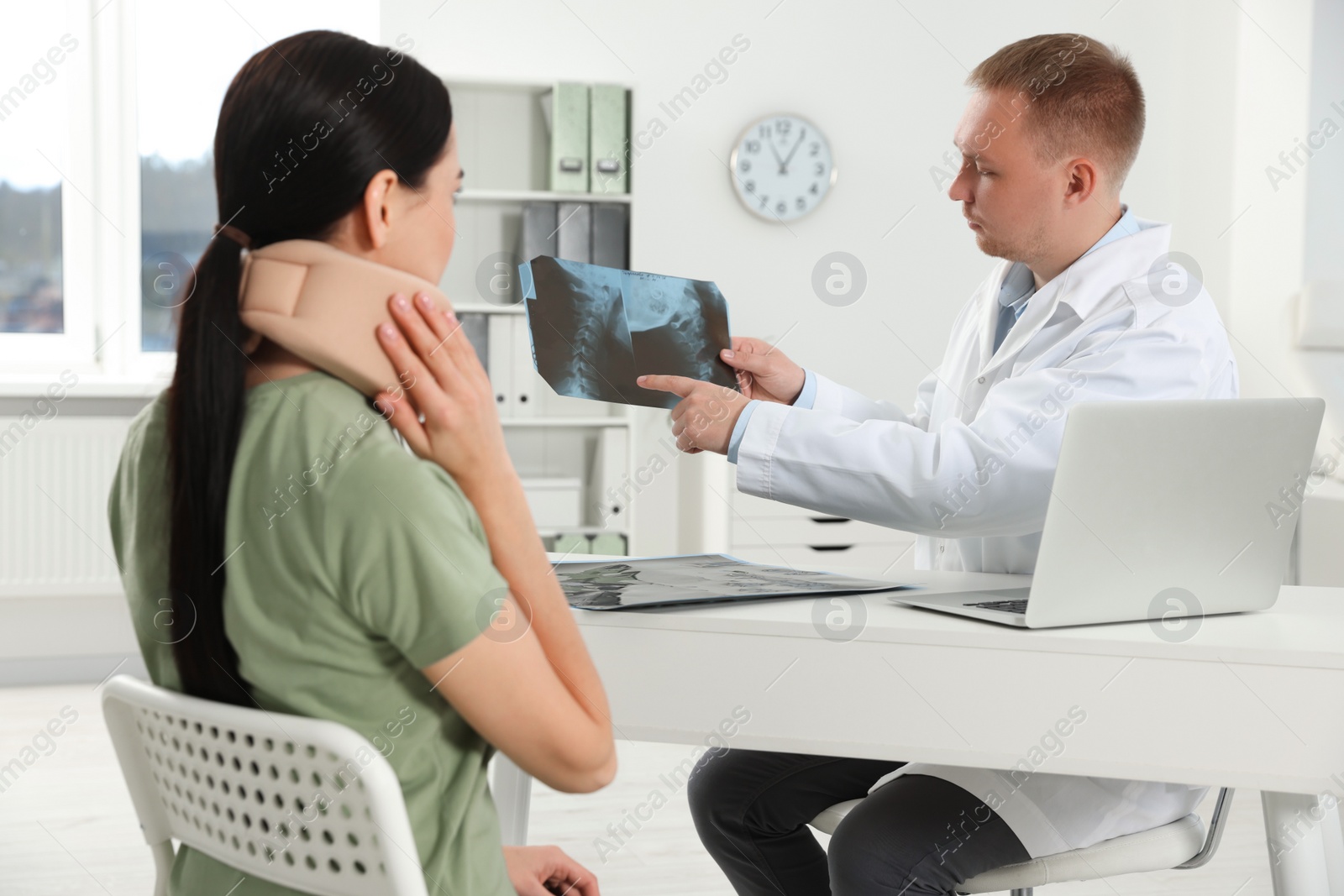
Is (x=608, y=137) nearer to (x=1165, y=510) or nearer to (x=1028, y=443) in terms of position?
(x=1028, y=443)

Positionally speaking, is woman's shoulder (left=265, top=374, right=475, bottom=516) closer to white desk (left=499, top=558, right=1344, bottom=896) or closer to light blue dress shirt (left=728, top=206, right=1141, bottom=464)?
white desk (left=499, top=558, right=1344, bottom=896)

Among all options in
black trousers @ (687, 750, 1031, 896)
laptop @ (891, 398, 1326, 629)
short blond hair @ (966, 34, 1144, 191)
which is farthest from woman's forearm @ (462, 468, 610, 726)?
short blond hair @ (966, 34, 1144, 191)

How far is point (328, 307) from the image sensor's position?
2.42 feet

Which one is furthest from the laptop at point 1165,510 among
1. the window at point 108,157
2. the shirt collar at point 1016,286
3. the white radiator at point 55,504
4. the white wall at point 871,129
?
the window at point 108,157

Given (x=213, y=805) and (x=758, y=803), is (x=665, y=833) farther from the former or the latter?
(x=213, y=805)

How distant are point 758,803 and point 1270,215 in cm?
313

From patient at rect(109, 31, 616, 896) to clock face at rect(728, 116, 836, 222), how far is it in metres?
3.16

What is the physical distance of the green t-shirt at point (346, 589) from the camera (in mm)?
695

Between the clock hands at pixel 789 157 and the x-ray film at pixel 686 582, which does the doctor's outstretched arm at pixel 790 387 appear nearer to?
the x-ray film at pixel 686 582

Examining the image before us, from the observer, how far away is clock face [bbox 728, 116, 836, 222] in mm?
3879

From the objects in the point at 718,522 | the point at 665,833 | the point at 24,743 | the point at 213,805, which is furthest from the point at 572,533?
the point at 213,805

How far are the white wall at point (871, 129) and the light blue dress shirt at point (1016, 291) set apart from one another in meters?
1.88

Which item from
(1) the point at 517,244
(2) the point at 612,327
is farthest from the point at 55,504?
(2) the point at 612,327

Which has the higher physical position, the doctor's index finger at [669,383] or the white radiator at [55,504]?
the doctor's index finger at [669,383]
